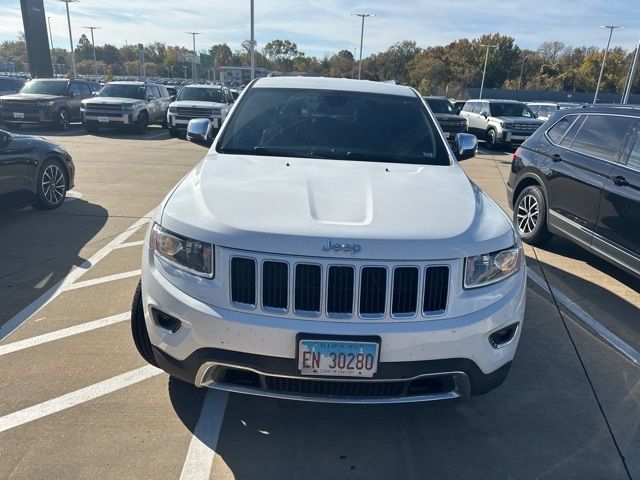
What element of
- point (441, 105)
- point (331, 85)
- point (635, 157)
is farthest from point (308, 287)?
point (441, 105)

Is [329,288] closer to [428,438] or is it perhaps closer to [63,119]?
[428,438]

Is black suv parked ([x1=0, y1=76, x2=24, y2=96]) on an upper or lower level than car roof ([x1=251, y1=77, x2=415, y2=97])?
lower

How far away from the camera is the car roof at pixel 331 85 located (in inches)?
172

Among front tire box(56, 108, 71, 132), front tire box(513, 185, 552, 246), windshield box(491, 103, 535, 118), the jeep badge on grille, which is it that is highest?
the jeep badge on grille

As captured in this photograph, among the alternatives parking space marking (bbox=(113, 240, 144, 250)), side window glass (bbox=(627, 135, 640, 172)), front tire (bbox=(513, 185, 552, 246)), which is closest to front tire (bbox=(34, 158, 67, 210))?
parking space marking (bbox=(113, 240, 144, 250))

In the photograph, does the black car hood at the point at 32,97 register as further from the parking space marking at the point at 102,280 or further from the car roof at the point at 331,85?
the car roof at the point at 331,85

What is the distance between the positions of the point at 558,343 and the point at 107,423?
3211 millimetres

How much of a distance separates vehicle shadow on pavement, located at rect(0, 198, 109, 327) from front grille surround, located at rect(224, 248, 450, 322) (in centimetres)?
264

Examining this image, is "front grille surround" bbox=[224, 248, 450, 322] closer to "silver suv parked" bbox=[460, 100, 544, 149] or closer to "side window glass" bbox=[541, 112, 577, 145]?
"side window glass" bbox=[541, 112, 577, 145]

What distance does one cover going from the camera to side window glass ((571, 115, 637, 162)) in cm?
500

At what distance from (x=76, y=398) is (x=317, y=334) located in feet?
5.47

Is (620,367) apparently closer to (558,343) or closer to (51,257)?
(558,343)

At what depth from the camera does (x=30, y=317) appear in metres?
3.96

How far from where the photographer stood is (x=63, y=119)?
17656 mm
